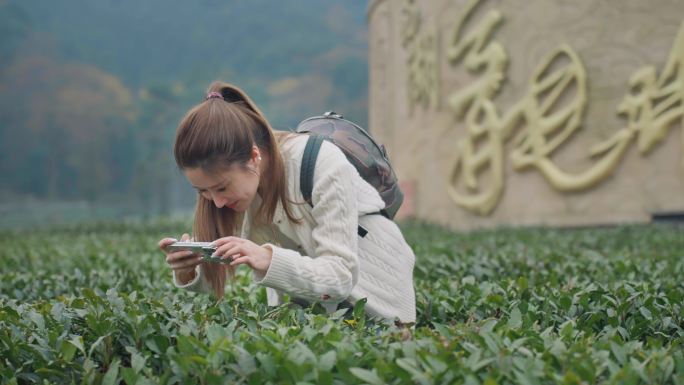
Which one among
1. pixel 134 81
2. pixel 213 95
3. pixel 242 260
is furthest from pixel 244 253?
pixel 134 81

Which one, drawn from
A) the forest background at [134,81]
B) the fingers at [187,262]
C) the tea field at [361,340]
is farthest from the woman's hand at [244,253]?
the forest background at [134,81]

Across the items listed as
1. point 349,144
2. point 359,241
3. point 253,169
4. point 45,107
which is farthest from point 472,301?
point 45,107

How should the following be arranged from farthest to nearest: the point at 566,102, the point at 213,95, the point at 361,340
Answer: the point at 566,102 < the point at 213,95 < the point at 361,340

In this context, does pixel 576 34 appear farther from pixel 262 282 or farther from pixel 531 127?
pixel 262 282

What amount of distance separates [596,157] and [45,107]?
33.6 metres

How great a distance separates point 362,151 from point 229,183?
48 centimetres

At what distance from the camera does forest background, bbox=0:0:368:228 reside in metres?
39.1

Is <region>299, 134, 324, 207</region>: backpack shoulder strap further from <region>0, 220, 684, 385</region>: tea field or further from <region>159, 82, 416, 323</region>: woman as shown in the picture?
<region>0, 220, 684, 385</region>: tea field

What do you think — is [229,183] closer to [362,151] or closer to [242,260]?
[242,260]

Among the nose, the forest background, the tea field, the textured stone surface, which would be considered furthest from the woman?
the forest background

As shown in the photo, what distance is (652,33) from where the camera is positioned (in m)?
10.3

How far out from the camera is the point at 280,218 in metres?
2.68

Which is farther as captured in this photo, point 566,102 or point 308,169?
point 566,102

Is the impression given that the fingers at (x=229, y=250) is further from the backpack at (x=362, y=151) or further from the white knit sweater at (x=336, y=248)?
the backpack at (x=362, y=151)
